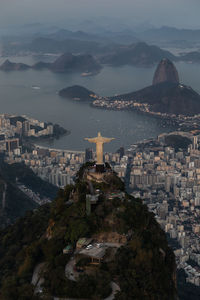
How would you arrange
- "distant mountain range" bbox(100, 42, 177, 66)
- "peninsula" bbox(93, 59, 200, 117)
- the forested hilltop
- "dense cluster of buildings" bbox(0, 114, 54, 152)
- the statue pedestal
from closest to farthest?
the forested hilltop → the statue pedestal → "dense cluster of buildings" bbox(0, 114, 54, 152) → "peninsula" bbox(93, 59, 200, 117) → "distant mountain range" bbox(100, 42, 177, 66)

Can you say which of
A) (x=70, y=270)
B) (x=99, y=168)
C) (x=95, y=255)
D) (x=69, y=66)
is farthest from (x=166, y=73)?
(x=70, y=270)

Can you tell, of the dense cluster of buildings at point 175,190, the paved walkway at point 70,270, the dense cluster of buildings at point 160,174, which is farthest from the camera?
the dense cluster of buildings at point 160,174

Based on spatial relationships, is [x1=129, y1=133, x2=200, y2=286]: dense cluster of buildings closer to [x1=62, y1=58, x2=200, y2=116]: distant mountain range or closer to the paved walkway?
the paved walkway

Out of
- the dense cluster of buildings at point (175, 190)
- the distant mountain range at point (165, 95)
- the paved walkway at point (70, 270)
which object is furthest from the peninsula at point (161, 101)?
the paved walkway at point (70, 270)

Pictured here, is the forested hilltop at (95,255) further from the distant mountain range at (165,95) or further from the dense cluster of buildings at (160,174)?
the distant mountain range at (165,95)

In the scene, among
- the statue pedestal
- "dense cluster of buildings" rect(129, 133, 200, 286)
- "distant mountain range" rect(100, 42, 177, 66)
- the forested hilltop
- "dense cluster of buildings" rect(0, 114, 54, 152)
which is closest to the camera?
the forested hilltop

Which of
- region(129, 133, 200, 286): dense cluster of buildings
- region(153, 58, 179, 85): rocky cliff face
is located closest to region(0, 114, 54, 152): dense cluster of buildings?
region(129, 133, 200, 286): dense cluster of buildings

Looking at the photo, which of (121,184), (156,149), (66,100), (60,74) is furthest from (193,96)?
(121,184)

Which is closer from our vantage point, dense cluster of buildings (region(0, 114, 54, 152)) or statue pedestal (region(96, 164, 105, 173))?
statue pedestal (region(96, 164, 105, 173))

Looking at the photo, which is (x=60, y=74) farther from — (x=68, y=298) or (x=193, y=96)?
(x=68, y=298)
